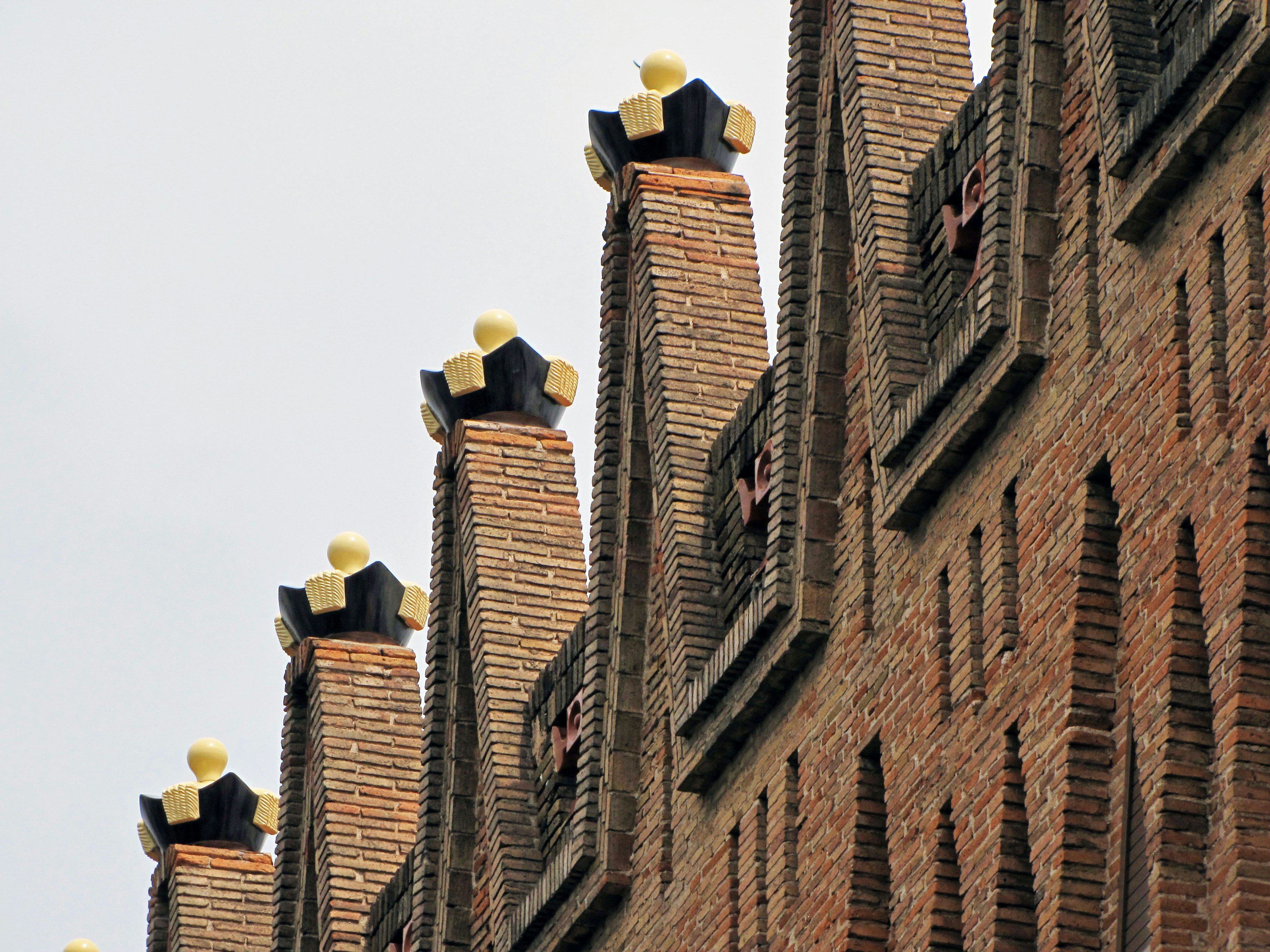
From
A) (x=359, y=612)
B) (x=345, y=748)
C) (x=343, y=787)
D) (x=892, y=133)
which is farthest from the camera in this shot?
(x=359, y=612)

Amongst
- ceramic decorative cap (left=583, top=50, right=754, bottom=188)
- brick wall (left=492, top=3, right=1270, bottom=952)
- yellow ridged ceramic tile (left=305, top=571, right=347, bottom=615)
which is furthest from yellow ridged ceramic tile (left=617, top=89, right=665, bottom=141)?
yellow ridged ceramic tile (left=305, top=571, right=347, bottom=615)

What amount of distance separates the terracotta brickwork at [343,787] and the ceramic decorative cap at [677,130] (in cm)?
690

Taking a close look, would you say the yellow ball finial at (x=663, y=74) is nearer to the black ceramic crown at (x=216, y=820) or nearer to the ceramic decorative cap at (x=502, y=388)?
the ceramic decorative cap at (x=502, y=388)

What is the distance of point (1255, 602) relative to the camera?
649 inches

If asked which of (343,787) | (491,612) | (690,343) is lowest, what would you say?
(491,612)

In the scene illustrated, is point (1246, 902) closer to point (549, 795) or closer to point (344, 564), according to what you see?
point (549, 795)

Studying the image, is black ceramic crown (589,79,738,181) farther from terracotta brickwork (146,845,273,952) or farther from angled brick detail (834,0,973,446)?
terracotta brickwork (146,845,273,952)

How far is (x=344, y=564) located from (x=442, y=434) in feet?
10.4

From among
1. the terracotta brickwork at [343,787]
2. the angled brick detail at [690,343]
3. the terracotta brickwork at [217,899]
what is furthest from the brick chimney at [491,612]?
the terracotta brickwork at [217,899]

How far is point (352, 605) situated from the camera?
3138 centimetres

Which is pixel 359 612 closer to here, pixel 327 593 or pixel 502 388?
pixel 327 593

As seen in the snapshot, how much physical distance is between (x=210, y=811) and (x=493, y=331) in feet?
23.4

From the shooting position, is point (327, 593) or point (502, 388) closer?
point (502, 388)

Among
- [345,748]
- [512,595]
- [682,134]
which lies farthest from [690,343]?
[345,748]
